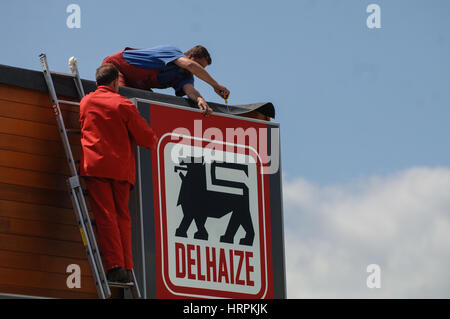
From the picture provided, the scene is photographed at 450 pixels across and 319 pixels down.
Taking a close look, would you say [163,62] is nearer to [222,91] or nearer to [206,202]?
[222,91]

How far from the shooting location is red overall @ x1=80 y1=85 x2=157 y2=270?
10680mm

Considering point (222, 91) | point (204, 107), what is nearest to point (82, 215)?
point (204, 107)

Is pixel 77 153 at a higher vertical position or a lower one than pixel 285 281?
higher

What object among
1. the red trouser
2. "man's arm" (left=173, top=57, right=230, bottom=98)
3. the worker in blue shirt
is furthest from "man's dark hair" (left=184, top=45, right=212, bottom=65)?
the red trouser

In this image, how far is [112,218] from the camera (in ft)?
35.1

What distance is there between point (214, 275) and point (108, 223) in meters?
2.02

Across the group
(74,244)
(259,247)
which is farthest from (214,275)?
(74,244)

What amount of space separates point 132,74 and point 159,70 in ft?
1.12

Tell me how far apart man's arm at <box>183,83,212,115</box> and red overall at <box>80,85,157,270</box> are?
4.79ft

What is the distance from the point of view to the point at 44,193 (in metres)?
11.3

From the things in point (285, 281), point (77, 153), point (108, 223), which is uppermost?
point (77, 153)
